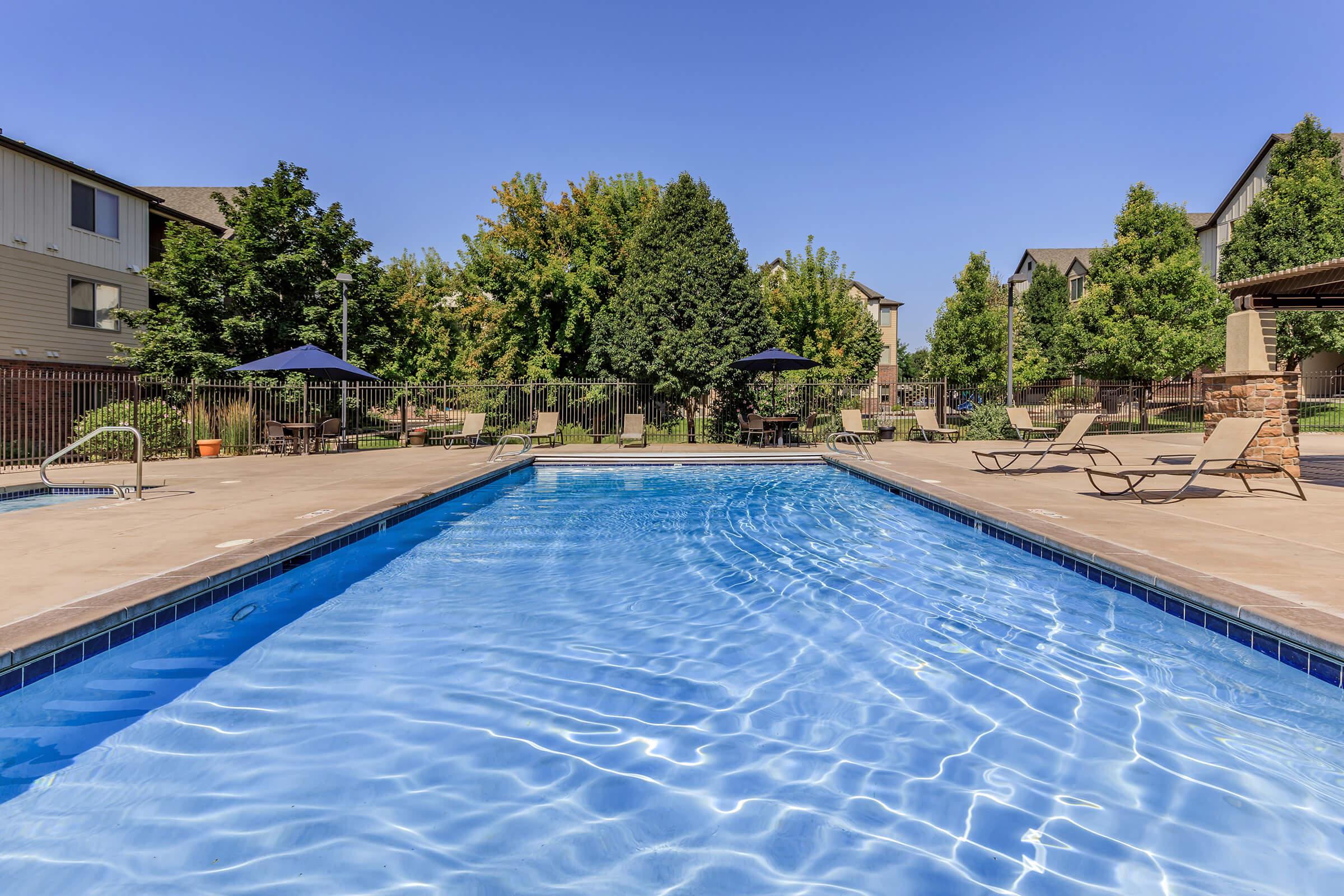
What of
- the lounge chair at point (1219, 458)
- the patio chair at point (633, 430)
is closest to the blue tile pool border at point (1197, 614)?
the lounge chair at point (1219, 458)

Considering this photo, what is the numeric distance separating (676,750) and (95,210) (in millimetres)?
24128

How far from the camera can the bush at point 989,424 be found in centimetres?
2133

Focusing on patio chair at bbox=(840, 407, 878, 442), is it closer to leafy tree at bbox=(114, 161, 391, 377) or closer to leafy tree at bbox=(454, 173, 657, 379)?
leafy tree at bbox=(454, 173, 657, 379)

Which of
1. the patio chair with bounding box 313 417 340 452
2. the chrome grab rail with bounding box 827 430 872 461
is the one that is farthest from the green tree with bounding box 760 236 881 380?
the patio chair with bounding box 313 417 340 452

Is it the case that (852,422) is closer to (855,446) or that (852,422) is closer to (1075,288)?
(855,446)

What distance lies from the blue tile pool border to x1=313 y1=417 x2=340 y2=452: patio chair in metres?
16.0

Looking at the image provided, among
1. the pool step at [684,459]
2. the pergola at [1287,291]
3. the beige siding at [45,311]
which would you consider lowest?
the pool step at [684,459]

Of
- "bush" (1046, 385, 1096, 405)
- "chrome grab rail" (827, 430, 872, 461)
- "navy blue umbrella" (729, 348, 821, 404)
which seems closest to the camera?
"chrome grab rail" (827, 430, 872, 461)

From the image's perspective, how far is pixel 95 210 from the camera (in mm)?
18906

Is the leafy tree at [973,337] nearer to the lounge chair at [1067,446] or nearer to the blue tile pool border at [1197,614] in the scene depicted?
the lounge chair at [1067,446]

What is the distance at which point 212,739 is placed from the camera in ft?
10.7

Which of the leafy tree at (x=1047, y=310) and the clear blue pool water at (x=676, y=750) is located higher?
the leafy tree at (x=1047, y=310)

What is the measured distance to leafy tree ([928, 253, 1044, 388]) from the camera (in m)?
24.8

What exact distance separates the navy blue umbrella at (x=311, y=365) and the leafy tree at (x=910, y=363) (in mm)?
48788
